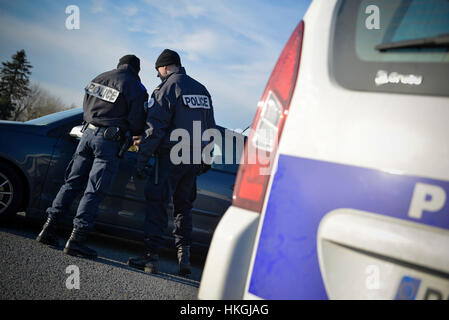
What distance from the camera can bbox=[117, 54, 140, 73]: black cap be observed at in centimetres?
317

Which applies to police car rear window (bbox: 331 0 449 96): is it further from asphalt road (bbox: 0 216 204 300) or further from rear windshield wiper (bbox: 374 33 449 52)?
asphalt road (bbox: 0 216 204 300)

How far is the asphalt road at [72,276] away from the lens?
1.97 metres

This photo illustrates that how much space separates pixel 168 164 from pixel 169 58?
1.03 meters

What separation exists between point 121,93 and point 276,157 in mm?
2257

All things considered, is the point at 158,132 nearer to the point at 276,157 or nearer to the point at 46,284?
the point at 46,284

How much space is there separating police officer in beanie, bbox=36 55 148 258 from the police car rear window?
2268 mm

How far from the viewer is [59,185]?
3.19 m

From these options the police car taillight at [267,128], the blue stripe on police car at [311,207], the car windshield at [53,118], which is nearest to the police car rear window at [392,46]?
the police car taillight at [267,128]

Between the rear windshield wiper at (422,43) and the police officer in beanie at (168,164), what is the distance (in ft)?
6.55

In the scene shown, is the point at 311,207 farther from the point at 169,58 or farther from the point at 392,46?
the point at 169,58

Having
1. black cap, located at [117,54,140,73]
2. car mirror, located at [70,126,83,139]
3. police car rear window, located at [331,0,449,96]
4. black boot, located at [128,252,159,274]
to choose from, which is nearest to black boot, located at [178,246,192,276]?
black boot, located at [128,252,159,274]

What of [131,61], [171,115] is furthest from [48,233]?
[131,61]

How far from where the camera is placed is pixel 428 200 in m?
0.83
